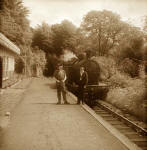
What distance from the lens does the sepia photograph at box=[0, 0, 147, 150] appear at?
22.1ft

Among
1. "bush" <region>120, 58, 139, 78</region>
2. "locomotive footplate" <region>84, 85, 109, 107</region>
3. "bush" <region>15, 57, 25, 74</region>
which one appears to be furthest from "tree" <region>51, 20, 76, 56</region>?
"locomotive footplate" <region>84, 85, 109, 107</region>

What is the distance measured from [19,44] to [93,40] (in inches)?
336

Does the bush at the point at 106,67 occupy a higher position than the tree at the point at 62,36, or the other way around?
the tree at the point at 62,36

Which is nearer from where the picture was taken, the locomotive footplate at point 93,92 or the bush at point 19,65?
the locomotive footplate at point 93,92

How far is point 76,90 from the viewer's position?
59.5 feet

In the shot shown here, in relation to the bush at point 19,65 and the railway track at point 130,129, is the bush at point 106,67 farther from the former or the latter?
the bush at point 19,65

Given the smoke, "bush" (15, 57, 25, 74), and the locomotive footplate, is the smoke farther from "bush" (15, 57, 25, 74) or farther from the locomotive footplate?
the locomotive footplate

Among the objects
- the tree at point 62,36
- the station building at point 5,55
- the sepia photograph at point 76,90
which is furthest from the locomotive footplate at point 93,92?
the tree at point 62,36

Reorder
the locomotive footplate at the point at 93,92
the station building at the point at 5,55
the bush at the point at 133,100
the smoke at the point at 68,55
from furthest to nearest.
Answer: the smoke at the point at 68,55 → the locomotive footplate at the point at 93,92 → the bush at the point at 133,100 → the station building at the point at 5,55

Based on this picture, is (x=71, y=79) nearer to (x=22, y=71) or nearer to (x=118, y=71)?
(x=118, y=71)

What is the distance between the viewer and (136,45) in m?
25.5

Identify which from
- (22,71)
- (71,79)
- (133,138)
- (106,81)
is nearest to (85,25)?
(106,81)

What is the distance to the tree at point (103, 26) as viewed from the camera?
2361cm

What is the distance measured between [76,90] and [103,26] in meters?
8.72
